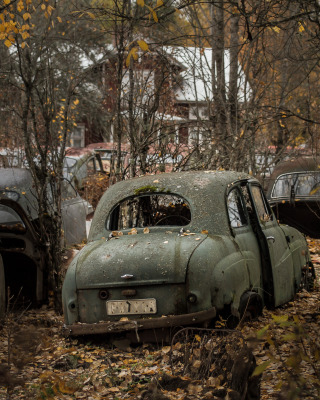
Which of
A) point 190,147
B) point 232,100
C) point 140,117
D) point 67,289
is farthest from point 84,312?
point 232,100

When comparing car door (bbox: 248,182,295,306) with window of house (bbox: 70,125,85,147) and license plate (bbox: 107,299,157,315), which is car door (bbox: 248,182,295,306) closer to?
license plate (bbox: 107,299,157,315)

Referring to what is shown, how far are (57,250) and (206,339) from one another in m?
3.94

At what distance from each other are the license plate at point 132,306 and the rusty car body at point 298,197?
22.3 feet

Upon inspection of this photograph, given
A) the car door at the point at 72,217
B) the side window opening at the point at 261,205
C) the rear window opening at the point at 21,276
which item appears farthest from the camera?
the car door at the point at 72,217

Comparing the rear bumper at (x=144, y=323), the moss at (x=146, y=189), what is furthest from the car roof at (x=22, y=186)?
the rear bumper at (x=144, y=323)

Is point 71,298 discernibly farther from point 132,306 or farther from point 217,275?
point 217,275

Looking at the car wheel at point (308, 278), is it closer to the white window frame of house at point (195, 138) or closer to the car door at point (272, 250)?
the car door at point (272, 250)

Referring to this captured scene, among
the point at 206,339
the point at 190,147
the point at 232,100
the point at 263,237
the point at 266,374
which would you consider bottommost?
the point at 266,374

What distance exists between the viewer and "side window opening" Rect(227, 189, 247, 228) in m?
7.00

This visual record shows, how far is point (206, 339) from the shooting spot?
5.22 metres

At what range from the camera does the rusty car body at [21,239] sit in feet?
27.1

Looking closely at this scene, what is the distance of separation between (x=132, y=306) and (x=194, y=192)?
155 cm

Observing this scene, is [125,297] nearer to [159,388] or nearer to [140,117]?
[159,388]

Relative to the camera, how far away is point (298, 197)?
1313cm
